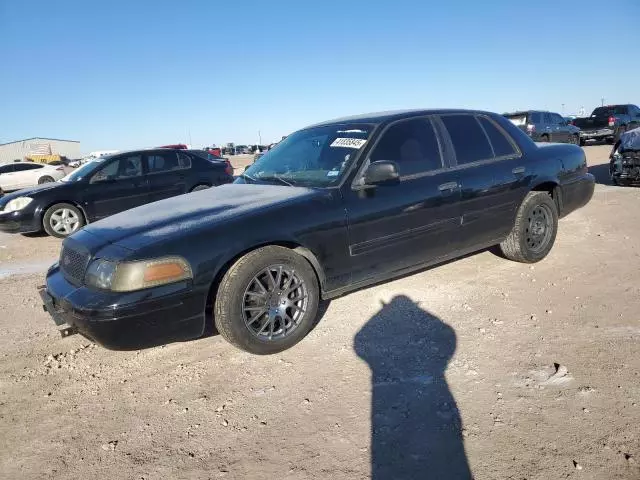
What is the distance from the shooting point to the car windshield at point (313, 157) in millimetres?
3514

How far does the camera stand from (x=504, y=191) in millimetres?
4164

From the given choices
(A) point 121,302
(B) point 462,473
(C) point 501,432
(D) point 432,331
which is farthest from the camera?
(D) point 432,331

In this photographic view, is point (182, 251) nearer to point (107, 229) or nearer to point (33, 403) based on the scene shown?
point (107, 229)

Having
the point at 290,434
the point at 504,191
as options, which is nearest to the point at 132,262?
the point at 290,434

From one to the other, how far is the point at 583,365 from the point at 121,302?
9.20ft

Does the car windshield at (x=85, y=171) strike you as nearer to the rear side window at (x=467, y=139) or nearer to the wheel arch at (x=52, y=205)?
the wheel arch at (x=52, y=205)

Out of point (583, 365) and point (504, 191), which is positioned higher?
point (504, 191)

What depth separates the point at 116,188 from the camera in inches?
302

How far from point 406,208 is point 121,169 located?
6.17m

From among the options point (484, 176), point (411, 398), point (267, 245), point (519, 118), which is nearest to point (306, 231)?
point (267, 245)

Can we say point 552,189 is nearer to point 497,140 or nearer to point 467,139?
point 497,140

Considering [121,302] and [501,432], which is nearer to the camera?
[501,432]

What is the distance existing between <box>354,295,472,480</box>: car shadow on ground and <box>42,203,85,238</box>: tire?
6.12 metres

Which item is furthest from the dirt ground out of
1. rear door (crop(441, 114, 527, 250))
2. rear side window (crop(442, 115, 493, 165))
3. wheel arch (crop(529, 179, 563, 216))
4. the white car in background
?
the white car in background
